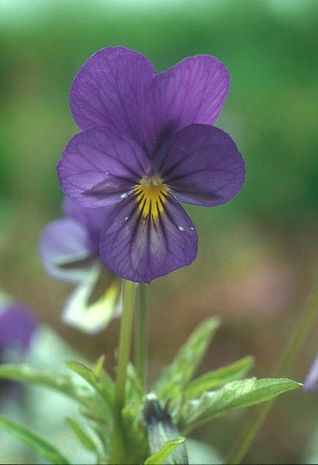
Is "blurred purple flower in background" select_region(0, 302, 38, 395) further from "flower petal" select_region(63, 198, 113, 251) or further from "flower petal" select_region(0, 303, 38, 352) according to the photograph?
"flower petal" select_region(63, 198, 113, 251)

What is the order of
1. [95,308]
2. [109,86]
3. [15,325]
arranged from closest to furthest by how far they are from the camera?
1. [109,86]
2. [95,308]
3. [15,325]

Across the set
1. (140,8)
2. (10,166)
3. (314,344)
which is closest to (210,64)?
(314,344)

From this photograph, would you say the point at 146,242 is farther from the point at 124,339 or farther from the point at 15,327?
the point at 15,327

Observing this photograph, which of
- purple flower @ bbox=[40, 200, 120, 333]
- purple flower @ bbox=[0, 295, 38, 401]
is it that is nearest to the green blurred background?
purple flower @ bbox=[0, 295, 38, 401]

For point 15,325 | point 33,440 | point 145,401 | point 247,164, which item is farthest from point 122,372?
point 247,164

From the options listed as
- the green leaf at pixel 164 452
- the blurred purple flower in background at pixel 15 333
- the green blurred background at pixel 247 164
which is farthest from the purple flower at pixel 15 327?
the green leaf at pixel 164 452

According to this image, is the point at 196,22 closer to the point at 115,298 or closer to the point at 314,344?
the point at 314,344
